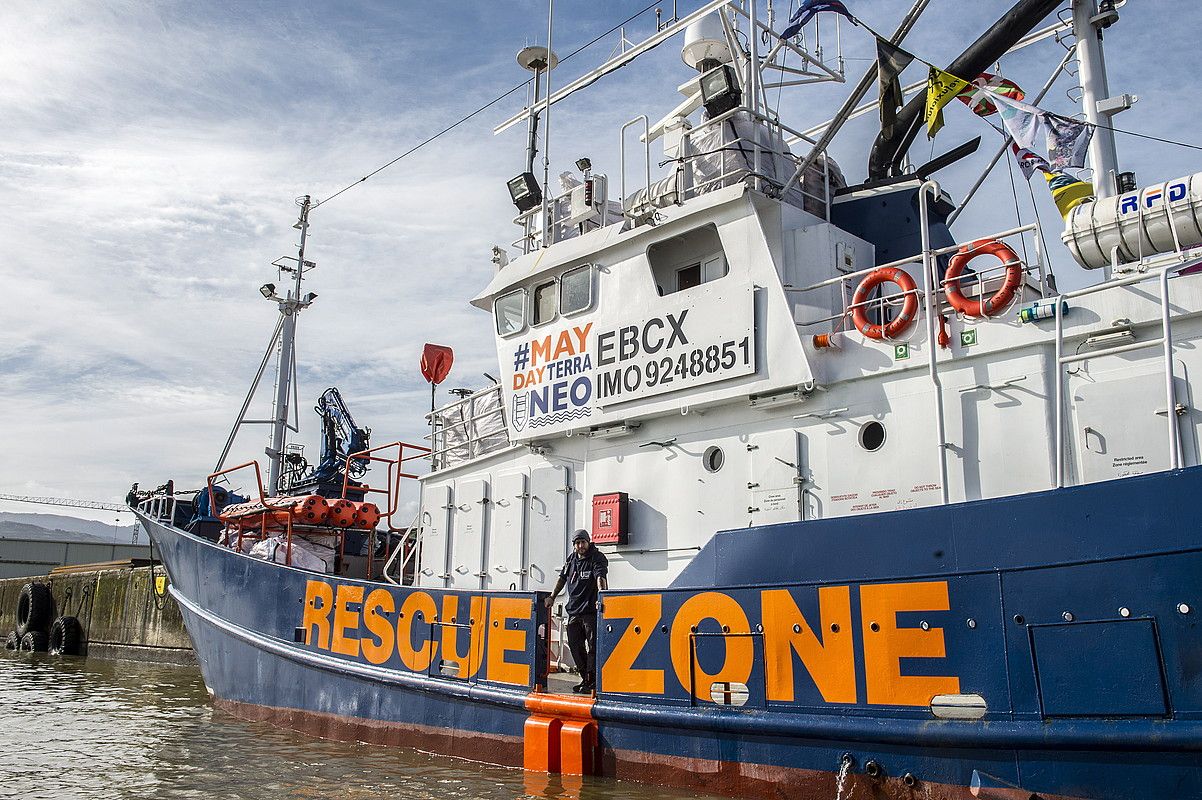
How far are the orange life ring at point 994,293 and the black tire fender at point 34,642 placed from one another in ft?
76.7

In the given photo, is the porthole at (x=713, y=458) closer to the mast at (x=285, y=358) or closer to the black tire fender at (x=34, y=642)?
the mast at (x=285, y=358)

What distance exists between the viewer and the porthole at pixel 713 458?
24.0 ft

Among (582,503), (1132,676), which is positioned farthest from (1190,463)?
(582,503)

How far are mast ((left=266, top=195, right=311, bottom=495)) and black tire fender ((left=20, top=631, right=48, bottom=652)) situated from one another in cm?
1075

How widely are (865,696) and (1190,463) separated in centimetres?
223

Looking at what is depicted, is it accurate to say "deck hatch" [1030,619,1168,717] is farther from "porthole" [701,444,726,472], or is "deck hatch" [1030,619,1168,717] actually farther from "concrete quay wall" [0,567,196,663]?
"concrete quay wall" [0,567,196,663]

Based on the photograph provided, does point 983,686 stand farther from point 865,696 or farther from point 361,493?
point 361,493

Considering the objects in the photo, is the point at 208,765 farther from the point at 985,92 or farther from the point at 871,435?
the point at 985,92

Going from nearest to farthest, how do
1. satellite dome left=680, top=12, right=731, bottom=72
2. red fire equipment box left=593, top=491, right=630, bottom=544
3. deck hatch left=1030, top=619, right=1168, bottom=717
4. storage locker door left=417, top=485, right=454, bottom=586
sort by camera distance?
1. deck hatch left=1030, top=619, right=1168, bottom=717
2. red fire equipment box left=593, top=491, right=630, bottom=544
3. storage locker door left=417, top=485, right=454, bottom=586
4. satellite dome left=680, top=12, right=731, bottom=72

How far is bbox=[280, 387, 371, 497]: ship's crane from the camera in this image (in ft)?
48.0

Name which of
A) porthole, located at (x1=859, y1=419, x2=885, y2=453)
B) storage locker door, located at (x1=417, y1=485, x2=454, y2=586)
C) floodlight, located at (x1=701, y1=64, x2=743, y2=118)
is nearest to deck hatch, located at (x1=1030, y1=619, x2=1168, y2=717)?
porthole, located at (x1=859, y1=419, x2=885, y2=453)

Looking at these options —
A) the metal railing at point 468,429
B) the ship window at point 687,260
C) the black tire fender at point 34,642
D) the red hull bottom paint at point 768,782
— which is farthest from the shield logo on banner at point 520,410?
the black tire fender at point 34,642

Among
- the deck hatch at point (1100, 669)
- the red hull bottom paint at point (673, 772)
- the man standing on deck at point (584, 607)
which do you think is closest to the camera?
the deck hatch at point (1100, 669)

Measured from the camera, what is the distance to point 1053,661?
15.2 ft
